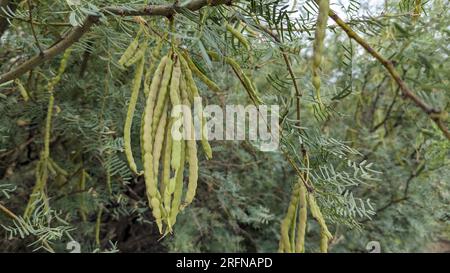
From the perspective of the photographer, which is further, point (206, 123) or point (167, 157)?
point (206, 123)

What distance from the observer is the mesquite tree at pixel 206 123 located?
408 millimetres

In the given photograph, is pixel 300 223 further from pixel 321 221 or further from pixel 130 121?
pixel 130 121

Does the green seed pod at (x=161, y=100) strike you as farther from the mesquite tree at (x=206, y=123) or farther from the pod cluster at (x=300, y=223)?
the pod cluster at (x=300, y=223)

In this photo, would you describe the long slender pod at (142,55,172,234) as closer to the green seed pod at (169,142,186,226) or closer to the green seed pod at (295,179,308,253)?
the green seed pod at (169,142,186,226)

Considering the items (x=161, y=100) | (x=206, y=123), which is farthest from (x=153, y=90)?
(x=206, y=123)

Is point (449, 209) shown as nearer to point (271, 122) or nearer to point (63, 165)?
point (271, 122)

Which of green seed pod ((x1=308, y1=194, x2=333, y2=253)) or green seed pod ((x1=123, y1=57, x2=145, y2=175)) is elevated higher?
green seed pod ((x1=123, y1=57, x2=145, y2=175))

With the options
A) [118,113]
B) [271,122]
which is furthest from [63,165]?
[271,122]

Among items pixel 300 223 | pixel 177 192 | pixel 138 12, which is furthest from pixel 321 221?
pixel 138 12

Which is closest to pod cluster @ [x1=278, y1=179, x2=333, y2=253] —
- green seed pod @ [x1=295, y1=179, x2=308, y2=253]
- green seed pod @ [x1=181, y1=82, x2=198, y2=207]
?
green seed pod @ [x1=295, y1=179, x2=308, y2=253]

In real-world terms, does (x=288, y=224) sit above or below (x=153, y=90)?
below

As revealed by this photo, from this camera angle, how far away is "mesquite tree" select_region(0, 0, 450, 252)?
1.34 ft

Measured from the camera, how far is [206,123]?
52cm
